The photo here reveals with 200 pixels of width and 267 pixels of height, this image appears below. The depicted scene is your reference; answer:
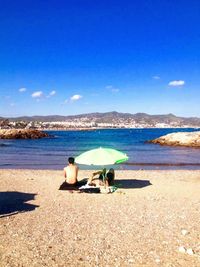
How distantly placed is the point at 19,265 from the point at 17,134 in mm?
94399

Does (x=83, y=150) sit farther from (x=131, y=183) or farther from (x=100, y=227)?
(x=100, y=227)

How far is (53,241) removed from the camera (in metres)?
8.58

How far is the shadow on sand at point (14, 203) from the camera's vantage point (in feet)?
38.3

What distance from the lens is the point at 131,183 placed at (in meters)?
18.3

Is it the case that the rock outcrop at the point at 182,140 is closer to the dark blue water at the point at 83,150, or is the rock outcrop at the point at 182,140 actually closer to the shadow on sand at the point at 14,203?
the dark blue water at the point at 83,150

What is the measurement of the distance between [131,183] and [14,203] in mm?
6940

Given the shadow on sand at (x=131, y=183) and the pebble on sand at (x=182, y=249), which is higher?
the pebble on sand at (x=182, y=249)

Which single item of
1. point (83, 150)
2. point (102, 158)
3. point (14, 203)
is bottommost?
point (83, 150)

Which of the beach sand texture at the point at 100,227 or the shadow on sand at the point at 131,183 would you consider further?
the shadow on sand at the point at 131,183

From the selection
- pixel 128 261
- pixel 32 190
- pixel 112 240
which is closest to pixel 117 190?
pixel 32 190

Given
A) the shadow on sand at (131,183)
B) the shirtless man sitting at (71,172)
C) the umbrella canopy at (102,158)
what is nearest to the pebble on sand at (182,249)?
→ the umbrella canopy at (102,158)

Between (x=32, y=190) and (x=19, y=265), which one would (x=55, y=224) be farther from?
(x=32, y=190)

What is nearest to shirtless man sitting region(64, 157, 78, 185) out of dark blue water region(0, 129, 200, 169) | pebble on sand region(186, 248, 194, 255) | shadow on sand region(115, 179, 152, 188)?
shadow on sand region(115, 179, 152, 188)

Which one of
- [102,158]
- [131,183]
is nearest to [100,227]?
[102,158]
